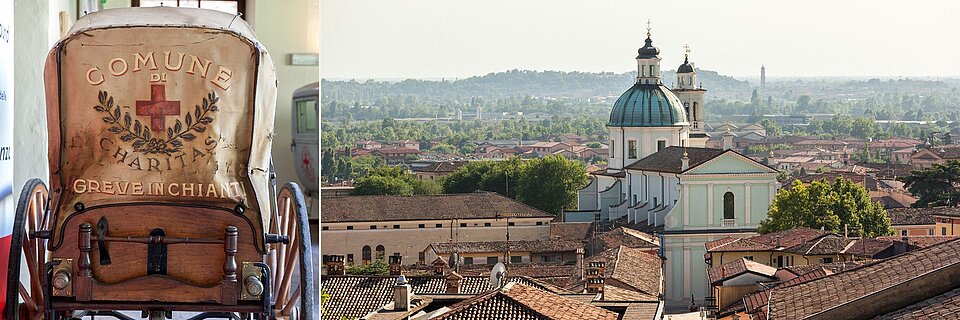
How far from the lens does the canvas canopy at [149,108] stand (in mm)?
1183

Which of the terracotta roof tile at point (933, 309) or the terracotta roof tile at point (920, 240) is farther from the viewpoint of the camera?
the terracotta roof tile at point (920, 240)

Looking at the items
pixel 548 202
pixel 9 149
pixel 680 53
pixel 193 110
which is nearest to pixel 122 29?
pixel 193 110

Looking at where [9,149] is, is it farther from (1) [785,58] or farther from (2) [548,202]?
(1) [785,58]

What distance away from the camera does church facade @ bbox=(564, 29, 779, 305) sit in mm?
13070

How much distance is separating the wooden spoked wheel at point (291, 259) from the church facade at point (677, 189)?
37.4 ft

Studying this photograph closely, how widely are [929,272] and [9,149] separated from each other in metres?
5.02

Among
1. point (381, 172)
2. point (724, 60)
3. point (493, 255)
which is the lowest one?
point (493, 255)

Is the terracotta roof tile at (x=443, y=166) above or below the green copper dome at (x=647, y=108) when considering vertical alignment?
below

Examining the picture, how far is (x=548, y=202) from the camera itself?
13.1 meters

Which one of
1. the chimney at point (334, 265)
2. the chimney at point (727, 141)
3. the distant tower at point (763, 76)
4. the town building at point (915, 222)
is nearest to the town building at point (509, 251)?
the chimney at point (334, 265)

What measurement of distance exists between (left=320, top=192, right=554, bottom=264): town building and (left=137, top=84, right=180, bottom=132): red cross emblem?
1022 cm

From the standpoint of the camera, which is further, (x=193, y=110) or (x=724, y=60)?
(x=724, y=60)

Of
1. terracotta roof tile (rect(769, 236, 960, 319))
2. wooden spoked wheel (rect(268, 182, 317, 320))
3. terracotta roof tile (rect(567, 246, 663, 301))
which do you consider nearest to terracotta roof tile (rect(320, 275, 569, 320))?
terracotta roof tile (rect(567, 246, 663, 301))

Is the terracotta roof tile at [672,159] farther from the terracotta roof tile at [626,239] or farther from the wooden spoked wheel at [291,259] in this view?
the wooden spoked wheel at [291,259]
